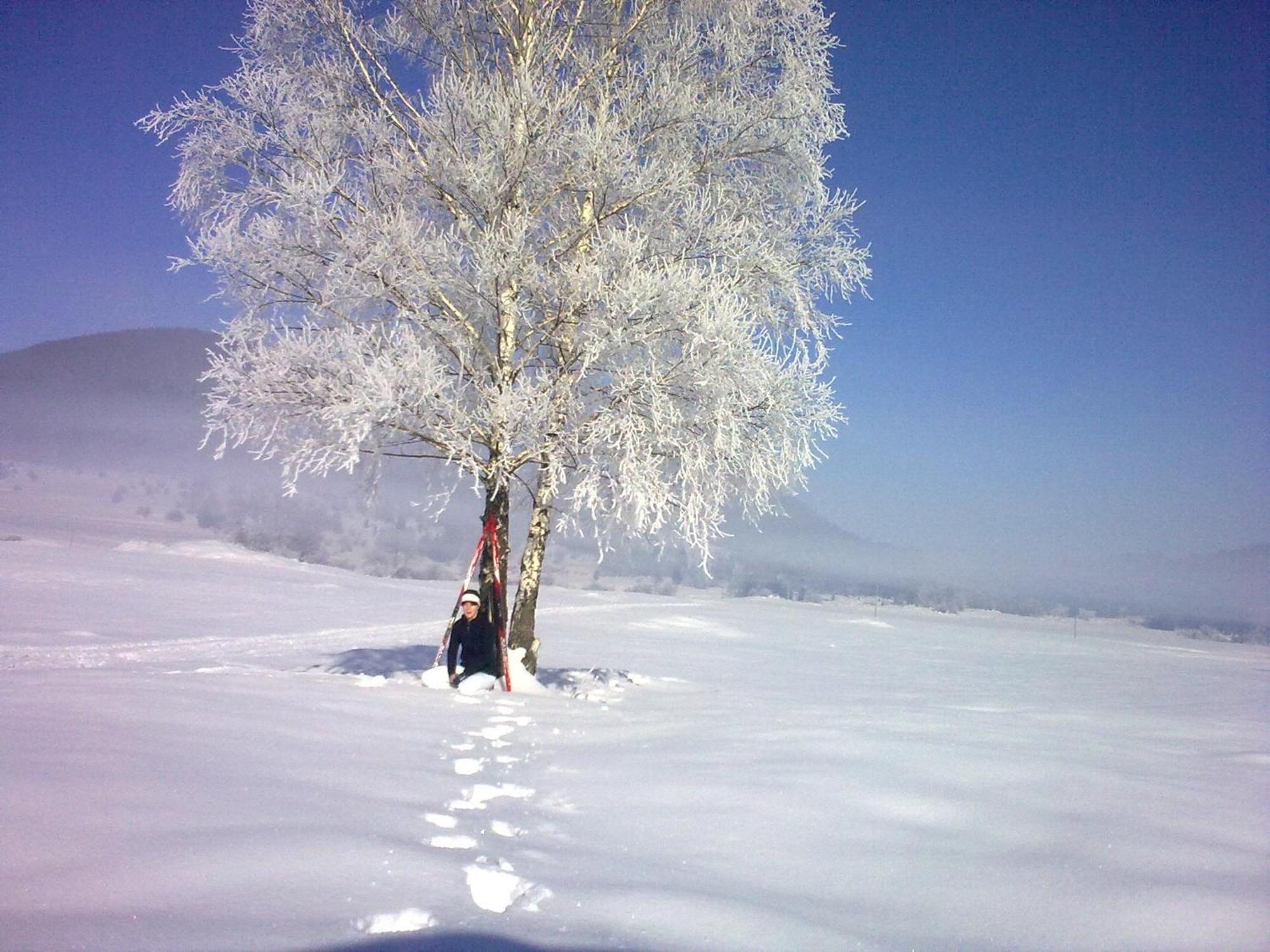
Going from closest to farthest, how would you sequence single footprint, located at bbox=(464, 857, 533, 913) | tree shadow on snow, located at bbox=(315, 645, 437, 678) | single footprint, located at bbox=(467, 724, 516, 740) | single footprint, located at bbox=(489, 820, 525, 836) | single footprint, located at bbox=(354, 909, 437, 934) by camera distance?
single footprint, located at bbox=(354, 909, 437, 934) < single footprint, located at bbox=(464, 857, 533, 913) < single footprint, located at bbox=(489, 820, 525, 836) < single footprint, located at bbox=(467, 724, 516, 740) < tree shadow on snow, located at bbox=(315, 645, 437, 678)

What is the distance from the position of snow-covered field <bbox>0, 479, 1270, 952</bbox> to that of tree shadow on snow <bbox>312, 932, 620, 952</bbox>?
0.01 m

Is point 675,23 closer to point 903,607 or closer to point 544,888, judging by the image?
point 544,888

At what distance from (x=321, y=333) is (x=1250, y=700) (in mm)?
13570

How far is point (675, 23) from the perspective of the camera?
10688 mm

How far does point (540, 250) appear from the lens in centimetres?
996

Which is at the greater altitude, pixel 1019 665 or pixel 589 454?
pixel 589 454

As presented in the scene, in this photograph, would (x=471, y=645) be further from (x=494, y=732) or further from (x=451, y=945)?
(x=451, y=945)

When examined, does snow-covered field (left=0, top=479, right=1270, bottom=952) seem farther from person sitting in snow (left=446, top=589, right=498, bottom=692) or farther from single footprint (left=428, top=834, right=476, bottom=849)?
person sitting in snow (left=446, top=589, right=498, bottom=692)

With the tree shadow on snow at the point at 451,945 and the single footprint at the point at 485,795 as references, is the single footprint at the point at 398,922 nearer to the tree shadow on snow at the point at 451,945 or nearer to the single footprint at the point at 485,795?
the tree shadow on snow at the point at 451,945

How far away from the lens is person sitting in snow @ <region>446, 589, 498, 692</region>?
28.8ft

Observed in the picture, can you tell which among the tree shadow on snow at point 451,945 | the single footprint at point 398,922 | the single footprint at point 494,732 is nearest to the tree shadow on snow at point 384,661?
the single footprint at point 494,732

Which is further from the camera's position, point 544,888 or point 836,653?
point 836,653

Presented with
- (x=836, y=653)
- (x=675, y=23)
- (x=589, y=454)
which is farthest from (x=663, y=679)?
(x=836, y=653)

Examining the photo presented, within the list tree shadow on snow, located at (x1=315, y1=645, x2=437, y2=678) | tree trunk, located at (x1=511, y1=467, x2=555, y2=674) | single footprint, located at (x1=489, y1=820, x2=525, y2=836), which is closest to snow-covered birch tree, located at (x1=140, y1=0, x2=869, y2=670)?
tree trunk, located at (x1=511, y1=467, x2=555, y2=674)
